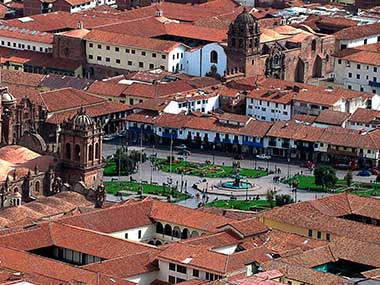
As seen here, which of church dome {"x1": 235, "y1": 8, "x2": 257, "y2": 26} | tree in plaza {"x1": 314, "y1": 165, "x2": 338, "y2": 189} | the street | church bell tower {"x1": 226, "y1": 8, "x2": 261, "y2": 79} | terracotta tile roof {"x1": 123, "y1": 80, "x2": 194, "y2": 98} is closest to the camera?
the street

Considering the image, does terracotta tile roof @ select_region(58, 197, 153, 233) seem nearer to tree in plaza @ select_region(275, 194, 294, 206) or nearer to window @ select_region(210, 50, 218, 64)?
tree in plaza @ select_region(275, 194, 294, 206)

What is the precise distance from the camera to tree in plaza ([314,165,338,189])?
86875 mm

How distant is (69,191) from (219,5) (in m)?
45.8

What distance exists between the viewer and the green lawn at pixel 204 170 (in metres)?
89.4

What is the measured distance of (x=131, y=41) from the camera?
108 m

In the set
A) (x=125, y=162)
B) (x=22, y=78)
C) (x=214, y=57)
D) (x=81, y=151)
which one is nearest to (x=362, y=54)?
(x=214, y=57)

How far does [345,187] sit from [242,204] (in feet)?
18.2

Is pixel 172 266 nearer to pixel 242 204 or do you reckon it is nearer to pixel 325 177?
pixel 242 204

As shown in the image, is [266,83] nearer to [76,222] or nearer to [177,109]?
[177,109]

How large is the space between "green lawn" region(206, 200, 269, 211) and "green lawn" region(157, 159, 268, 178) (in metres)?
4.66

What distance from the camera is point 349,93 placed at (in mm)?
100375

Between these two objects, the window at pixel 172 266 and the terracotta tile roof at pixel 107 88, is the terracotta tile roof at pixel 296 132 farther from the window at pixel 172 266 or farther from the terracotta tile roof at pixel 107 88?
the window at pixel 172 266

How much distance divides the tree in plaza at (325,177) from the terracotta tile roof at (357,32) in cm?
2433

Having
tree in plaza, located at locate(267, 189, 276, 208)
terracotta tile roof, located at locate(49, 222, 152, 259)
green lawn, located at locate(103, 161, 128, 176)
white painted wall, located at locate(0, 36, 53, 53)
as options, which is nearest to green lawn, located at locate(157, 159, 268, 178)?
green lawn, located at locate(103, 161, 128, 176)
